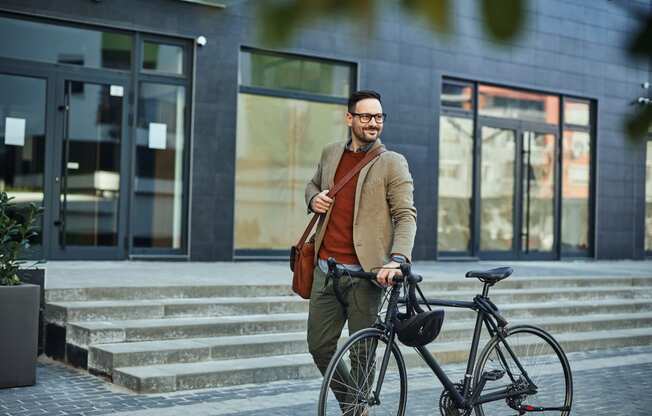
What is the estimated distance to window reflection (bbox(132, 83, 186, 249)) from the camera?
38.7 feet

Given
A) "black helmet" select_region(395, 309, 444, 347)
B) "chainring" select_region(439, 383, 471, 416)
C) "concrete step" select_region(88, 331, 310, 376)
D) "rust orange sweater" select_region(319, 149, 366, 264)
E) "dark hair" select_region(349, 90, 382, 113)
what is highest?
"dark hair" select_region(349, 90, 382, 113)

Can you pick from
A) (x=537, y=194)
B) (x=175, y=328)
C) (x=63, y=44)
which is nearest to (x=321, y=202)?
(x=175, y=328)

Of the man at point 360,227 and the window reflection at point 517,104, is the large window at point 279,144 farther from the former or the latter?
the man at point 360,227

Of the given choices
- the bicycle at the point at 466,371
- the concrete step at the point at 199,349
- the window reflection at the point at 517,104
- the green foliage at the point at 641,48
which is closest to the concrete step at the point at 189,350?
the concrete step at the point at 199,349

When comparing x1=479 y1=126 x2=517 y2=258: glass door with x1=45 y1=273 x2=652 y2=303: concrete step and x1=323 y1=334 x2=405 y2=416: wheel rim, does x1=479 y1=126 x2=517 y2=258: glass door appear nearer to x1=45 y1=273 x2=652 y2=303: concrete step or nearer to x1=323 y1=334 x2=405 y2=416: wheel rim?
x1=45 y1=273 x2=652 y2=303: concrete step

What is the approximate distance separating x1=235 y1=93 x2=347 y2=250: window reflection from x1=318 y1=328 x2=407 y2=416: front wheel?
27.6 ft

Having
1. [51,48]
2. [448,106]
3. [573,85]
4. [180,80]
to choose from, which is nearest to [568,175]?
[573,85]

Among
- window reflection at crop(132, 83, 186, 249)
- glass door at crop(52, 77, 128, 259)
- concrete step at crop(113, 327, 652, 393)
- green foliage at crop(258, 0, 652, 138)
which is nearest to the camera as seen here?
green foliage at crop(258, 0, 652, 138)

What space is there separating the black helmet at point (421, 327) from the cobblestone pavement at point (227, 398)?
0.87m

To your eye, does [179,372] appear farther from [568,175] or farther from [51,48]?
[568,175]

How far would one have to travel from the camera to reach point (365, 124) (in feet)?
14.5

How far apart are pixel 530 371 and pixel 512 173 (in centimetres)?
1170

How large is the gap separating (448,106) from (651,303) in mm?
5337

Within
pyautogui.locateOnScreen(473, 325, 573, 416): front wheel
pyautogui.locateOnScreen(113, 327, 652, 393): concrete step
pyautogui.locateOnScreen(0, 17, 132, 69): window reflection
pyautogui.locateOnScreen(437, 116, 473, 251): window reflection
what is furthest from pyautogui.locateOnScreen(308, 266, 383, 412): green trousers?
pyautogui.locateOnScreen(437, 116, 473, 251): window reflection
